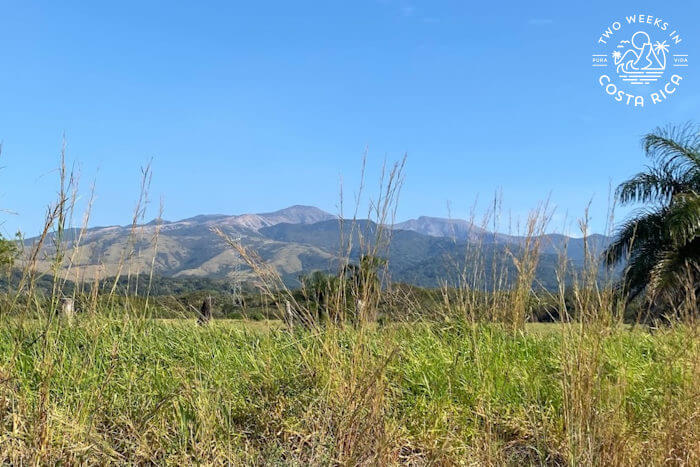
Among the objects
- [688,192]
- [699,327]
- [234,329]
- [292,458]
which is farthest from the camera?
[688,192]

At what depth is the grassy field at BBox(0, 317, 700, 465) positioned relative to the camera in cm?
251

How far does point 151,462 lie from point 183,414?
0.83ft

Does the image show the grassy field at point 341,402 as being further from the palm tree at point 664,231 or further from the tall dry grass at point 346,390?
the palm tree at point 664,231

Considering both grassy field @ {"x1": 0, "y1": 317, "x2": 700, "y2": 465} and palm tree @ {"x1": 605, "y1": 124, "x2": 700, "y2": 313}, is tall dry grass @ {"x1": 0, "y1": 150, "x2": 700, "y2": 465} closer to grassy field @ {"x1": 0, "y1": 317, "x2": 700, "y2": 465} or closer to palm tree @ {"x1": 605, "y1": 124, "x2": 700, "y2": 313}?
grassy field @ {"x1": 0, "y1": 317, "x2": 700, "y2": 465}

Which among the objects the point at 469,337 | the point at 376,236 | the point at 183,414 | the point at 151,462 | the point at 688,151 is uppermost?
the point at 688,151

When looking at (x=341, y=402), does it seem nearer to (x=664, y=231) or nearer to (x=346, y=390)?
(x=346, y=390)

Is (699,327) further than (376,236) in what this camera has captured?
Yes

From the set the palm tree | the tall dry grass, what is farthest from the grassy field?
Answer: the palm tree

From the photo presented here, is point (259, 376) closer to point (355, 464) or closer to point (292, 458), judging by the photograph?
point (292, 458)

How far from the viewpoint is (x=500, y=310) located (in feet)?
15.5

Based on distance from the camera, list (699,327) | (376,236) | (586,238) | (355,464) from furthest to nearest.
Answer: (699,327) → (376,236) → (586,238) → (355,464)

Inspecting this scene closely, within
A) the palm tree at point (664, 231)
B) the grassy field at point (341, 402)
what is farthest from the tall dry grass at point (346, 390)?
the palm tree at point (664, 231)

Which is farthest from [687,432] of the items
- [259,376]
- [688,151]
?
[688,151]

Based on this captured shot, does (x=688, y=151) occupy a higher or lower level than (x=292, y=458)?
higher
